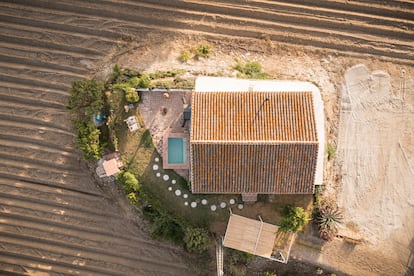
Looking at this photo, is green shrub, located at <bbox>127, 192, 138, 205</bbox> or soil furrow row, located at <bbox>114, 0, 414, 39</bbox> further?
soil furrow row, located at <bbox>114, 0, 414, 39</bbox>

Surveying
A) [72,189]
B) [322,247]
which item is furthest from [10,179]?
[322,247]

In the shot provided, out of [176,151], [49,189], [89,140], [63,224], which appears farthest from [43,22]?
[63,224]

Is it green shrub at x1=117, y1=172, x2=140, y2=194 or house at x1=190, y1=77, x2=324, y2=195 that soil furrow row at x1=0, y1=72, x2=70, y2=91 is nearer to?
green shrub at x1=117, y1=172, x2=140, y2=194

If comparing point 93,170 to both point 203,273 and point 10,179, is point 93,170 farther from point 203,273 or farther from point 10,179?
point 203,273

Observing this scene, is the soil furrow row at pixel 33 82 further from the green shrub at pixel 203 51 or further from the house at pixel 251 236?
the house at pixel 251 236

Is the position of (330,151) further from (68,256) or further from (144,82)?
(68,256)

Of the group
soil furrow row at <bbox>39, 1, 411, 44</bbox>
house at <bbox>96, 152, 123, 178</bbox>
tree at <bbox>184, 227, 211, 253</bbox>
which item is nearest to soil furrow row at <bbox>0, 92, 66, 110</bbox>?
house at <bbox>96, 152, 123, 178</bbox>
